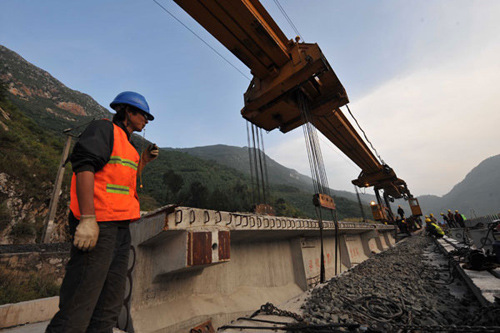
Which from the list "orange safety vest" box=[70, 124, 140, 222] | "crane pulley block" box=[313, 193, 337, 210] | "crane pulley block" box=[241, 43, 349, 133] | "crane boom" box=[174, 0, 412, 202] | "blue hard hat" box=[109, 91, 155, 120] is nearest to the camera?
"orange safety vest" box=[70, 124, 140, 222]

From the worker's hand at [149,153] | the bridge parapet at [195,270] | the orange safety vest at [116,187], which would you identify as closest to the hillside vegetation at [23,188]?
the bridge parapet at [195,270]

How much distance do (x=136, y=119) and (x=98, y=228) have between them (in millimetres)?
1065

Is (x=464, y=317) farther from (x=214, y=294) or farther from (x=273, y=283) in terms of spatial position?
(x=214, y=294)

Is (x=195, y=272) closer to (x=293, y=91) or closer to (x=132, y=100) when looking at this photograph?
(x=132, y=100)

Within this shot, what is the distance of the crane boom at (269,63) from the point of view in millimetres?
4148

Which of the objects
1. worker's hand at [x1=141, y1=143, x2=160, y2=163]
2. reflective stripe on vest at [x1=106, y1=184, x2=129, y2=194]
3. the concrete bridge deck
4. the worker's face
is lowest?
the concrete bridge deck

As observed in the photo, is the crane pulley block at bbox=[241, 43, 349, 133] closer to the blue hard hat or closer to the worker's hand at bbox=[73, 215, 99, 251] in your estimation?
the blue hard hat

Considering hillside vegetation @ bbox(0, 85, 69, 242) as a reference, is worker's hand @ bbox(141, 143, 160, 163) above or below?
below

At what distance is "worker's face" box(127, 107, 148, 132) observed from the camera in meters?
1.95

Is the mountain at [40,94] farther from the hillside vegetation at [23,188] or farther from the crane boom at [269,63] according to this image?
the crane boom at [269,63]

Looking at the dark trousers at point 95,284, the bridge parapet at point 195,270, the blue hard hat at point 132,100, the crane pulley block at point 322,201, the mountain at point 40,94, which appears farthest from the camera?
the mountain at point 40,94

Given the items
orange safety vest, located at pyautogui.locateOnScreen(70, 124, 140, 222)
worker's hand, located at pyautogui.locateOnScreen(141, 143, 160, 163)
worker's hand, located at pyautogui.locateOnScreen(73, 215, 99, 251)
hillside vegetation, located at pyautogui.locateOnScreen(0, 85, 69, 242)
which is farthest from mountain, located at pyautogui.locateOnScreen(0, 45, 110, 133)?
worker's hand, located at pyautogui.locateOnScreen(73, 215, 99, 251)

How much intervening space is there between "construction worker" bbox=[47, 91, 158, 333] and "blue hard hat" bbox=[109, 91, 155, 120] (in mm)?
342

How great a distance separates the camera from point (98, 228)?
54.9 inches
